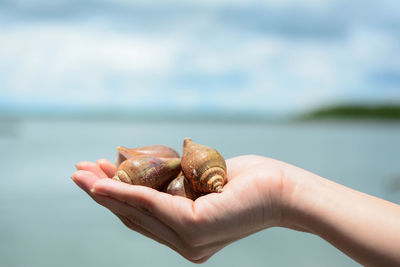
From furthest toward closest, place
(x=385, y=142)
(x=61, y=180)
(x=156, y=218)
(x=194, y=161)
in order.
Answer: (x=385, y=142) → (x=61, y=180) → (x=194, y=161) → (x=156, y=218)

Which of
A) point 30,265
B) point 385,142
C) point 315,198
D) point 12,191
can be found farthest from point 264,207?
point 385,142

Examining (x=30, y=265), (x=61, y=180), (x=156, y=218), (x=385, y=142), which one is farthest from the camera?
(x=385, y=142)

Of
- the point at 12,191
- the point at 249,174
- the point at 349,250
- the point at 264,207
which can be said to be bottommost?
the point at 12,191

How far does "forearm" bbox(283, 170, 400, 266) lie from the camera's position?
167 cm

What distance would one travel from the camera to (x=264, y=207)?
1859 millimetres

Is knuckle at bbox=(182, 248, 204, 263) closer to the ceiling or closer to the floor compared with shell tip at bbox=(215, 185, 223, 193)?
closer to the floor

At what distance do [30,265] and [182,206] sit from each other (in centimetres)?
424

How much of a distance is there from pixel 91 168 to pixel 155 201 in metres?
0.75

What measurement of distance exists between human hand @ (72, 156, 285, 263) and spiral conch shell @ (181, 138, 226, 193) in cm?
14

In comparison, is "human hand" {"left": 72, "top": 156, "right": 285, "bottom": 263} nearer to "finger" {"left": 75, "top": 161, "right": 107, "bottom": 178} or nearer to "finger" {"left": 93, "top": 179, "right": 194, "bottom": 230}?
"finger" {"left": 93, "top": 179, "right": 194, "bottom": 230}

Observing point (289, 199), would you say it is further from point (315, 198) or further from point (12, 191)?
point (12, 191)

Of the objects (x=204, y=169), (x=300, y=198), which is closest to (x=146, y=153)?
(x=204, y=169)

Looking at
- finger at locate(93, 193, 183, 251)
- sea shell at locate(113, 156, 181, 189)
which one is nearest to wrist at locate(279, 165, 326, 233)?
finger at locate(93, 193, 183, 251)

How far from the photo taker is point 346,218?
5.80 ft
